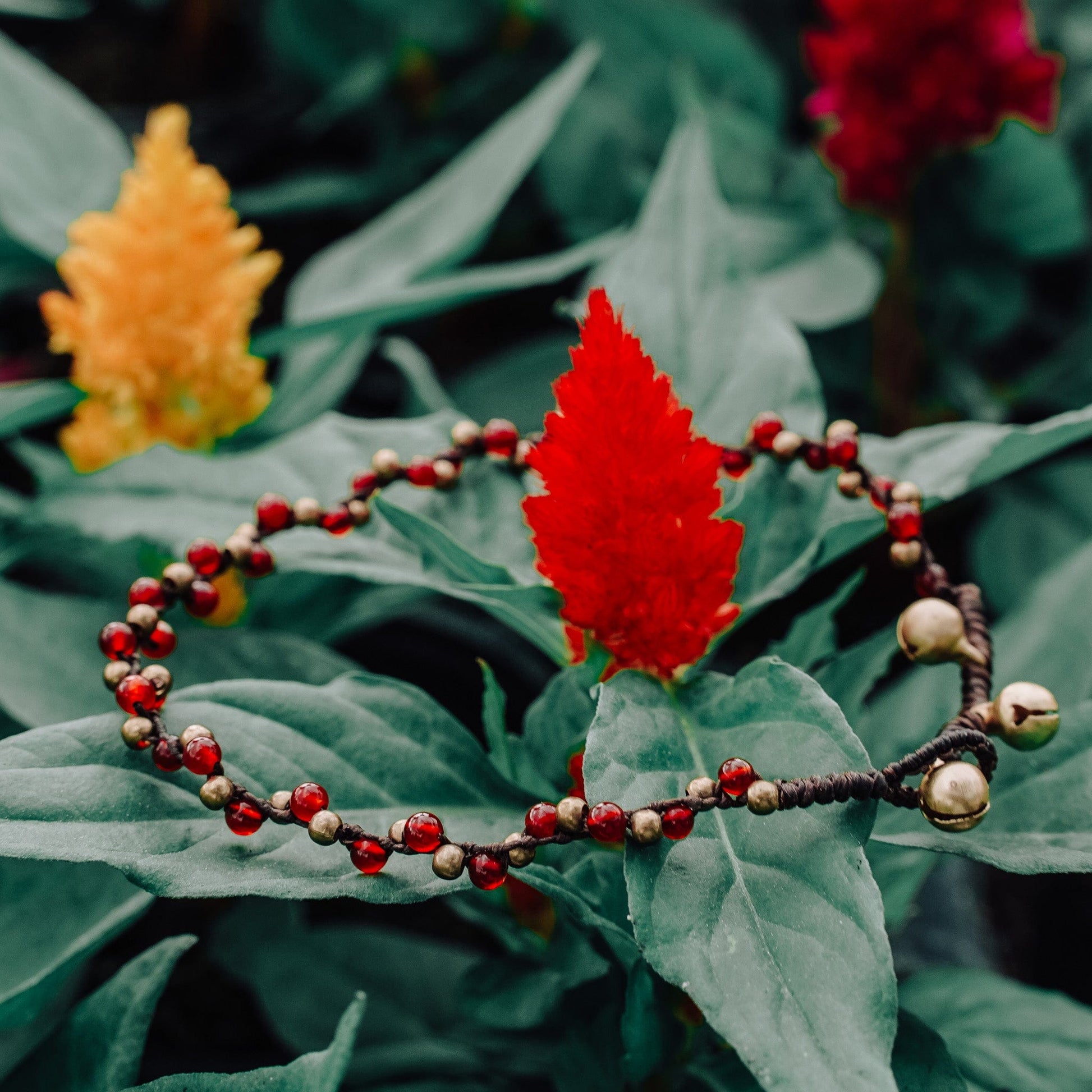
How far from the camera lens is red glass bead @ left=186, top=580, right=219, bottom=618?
1.60 feet

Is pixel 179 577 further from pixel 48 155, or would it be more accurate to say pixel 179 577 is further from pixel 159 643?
pixel 48 155

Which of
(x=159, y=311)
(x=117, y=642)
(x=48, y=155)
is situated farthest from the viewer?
(x=48, y=155)

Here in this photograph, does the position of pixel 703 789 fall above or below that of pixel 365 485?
below

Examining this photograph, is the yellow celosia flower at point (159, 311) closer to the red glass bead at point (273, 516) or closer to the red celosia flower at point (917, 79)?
the red glass bead at point (273, 516)

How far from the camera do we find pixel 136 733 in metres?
0.37

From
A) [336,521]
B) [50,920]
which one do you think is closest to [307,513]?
[336,521]

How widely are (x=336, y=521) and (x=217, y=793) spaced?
169 millimetres

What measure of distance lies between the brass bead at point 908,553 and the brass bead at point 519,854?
22 cm

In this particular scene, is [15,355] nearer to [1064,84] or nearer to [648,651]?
[648,651]

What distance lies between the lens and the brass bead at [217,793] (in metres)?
0.36

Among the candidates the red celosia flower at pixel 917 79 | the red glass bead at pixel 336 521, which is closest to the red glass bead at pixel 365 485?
the red glass bead at pixel 336 521

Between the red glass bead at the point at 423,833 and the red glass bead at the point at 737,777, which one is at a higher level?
the red glass bead at the point at 737,777

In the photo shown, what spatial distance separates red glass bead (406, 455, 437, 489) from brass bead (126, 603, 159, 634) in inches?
5.4

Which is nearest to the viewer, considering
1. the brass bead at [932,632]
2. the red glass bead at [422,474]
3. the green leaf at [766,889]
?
the green leaf at [766,889]
